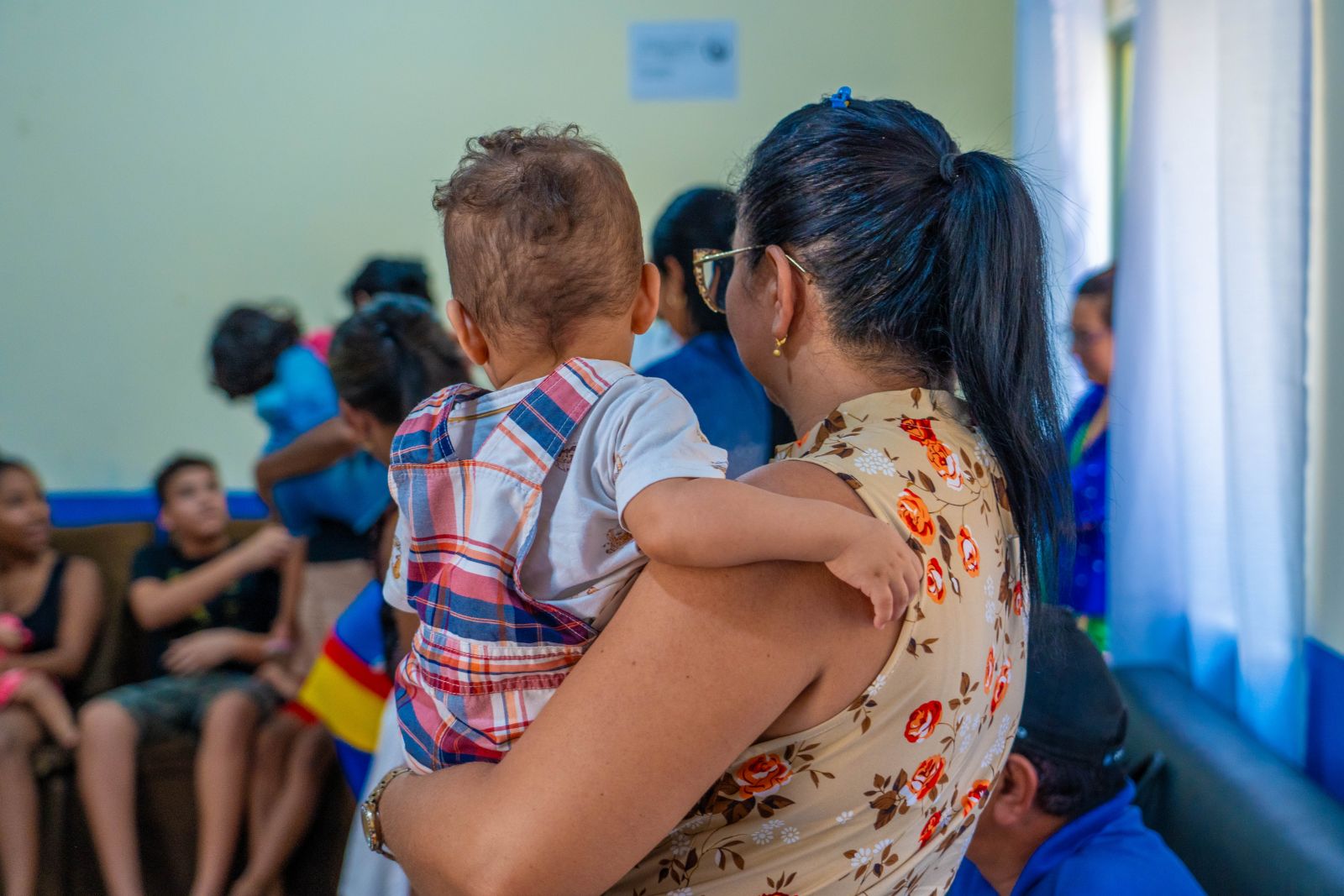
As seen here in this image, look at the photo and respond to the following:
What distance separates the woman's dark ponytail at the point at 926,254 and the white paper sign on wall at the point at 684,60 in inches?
151

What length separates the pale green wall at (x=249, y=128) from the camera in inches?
182

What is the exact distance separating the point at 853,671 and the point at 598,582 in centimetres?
23

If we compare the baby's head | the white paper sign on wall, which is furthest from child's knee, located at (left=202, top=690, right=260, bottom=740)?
the white paper sign on wall

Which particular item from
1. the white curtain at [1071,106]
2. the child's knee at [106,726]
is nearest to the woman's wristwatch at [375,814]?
the child's knee at [106,726]

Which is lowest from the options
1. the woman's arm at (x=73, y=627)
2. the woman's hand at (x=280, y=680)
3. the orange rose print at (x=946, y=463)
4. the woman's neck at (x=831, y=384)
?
the woman's hand at (x=280, y=680)

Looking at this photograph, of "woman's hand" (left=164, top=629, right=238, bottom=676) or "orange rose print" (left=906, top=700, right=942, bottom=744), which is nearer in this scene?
"orange rose print" (left=906, top=700, right=942, bottom=744)

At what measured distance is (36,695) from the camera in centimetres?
321

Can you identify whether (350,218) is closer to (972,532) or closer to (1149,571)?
(1149,571)

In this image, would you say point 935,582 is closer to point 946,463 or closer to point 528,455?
point 946,463

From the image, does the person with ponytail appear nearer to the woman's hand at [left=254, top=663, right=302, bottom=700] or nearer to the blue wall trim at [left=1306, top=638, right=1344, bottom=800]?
the blue wall trim at [left=1306, top=638, right=1344, bottom=800]

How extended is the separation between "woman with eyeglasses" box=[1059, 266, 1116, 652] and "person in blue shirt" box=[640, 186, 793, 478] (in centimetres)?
101

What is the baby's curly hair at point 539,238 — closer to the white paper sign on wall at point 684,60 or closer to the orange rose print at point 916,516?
the orange rose print at point 916,516

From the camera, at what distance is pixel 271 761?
3.18m

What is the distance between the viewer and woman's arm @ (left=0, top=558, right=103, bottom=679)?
3.32 meters
